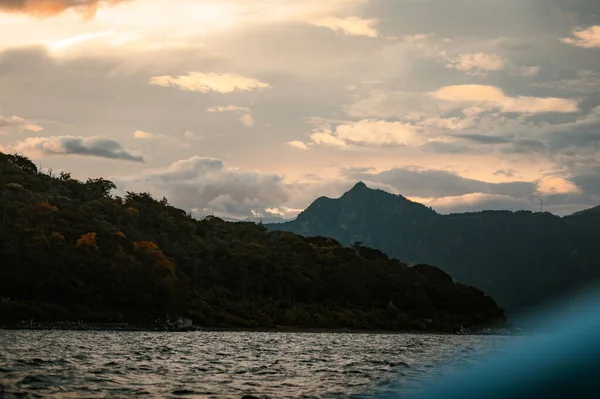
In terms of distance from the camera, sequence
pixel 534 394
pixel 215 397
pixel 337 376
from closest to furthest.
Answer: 1. pixel 215 397
2. pixel 534 394
3. pixel 337 376

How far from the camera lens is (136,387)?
2244 inches

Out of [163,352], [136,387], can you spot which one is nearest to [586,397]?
[136,387]

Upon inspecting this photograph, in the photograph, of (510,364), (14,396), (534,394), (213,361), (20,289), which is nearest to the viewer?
(14,396)

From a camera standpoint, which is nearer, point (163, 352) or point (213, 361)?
point (213, 361)

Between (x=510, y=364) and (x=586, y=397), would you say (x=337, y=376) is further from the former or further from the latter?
(x=510, y=364)

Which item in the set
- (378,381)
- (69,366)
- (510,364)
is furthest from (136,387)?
(510,364)

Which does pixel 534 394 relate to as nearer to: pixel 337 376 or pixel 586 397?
pixel 586 397

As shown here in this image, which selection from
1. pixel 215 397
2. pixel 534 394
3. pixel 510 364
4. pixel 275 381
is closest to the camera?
pixel 215 397

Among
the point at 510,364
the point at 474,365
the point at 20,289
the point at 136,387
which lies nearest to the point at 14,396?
the point at 136,387

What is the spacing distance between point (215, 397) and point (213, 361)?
3733cm

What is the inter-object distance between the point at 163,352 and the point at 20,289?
112564 mm

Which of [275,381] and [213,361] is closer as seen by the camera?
[275,381]

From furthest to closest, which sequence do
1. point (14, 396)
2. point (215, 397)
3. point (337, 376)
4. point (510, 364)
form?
point (510, 364) → point (337, 376) → point (215, 397) → point (14, 396)

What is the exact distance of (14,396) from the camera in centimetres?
4762
